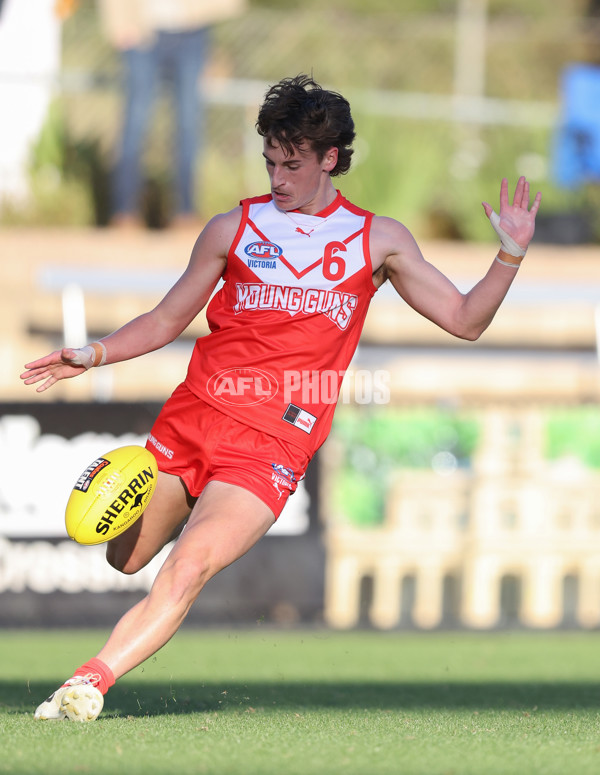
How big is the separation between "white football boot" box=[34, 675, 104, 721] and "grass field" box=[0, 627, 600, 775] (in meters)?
0.06

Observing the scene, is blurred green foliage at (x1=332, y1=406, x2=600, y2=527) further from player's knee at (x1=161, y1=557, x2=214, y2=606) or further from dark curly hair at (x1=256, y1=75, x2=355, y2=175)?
player's knee at (x1=161, y1=557, x2=214, y2=606)

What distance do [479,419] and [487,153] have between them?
6667mm

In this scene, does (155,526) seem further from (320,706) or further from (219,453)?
(320,706)

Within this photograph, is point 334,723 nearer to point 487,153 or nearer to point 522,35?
point 487,153

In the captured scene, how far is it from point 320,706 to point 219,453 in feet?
4.48

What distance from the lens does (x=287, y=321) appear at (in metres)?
4.82

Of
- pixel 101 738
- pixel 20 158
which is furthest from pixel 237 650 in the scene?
pixel 20 158

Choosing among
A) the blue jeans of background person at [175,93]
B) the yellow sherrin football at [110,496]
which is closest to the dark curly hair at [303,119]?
the yellow sherrin football at [110,496]

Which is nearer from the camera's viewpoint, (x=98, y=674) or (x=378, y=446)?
(x=98, y=674)

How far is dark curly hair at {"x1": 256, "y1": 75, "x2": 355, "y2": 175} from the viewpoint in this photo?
4.72 m

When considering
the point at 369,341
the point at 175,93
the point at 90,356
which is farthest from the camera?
the point at 175,93

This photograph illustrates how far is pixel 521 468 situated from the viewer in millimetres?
10414

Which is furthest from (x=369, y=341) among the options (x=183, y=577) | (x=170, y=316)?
(x=183, y=577)

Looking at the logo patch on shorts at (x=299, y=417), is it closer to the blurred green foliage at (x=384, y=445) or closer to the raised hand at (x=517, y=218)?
the raised hand at (x=517, y=218)
